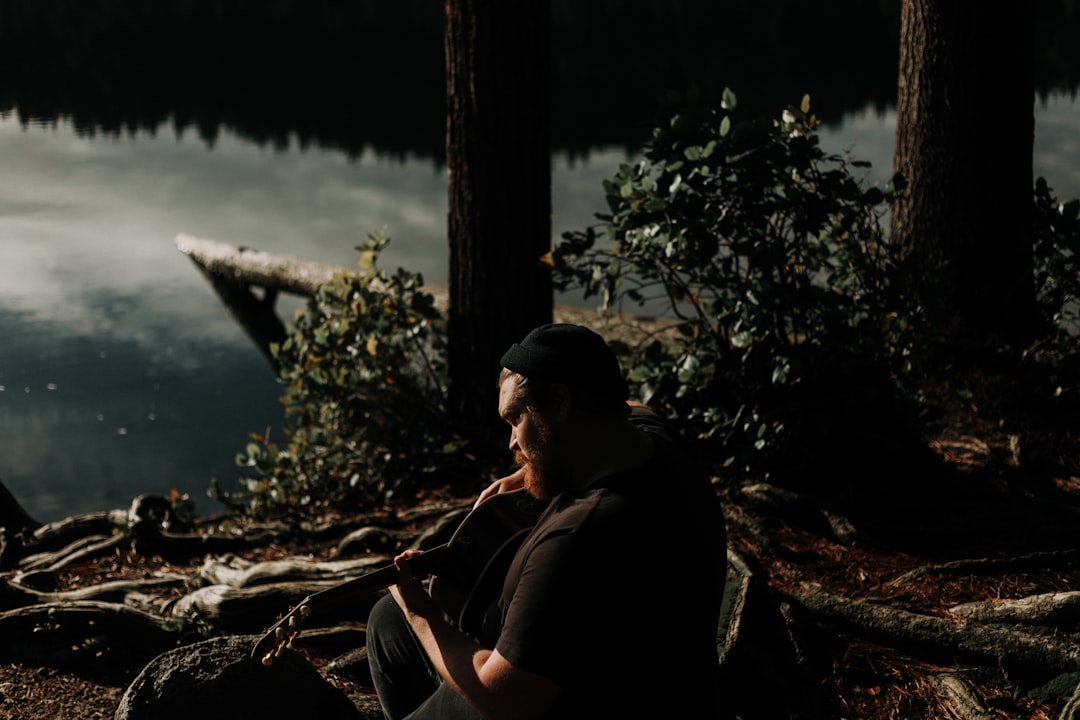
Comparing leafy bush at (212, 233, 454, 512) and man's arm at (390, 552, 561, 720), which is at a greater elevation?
man's arm at (390, 552, 561, 720)

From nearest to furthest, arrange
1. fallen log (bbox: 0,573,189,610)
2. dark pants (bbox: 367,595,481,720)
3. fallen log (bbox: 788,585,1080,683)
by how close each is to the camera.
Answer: dark pants (bbox: 367,595,481,720), fallen log (bbox: 788,585,1080,683), fallen log (bbox: 0,573,189,610)

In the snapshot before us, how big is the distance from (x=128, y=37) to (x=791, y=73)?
26440 millimetres

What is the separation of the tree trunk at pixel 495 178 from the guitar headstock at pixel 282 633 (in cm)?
332

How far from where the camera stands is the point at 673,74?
31.1 m

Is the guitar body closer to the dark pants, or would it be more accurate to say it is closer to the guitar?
the guitar

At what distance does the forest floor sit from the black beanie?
5.66 feet

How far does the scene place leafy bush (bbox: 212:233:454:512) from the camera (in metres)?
6.43

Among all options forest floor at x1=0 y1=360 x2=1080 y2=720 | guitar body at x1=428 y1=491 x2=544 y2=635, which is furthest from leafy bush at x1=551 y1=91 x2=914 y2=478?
guitar body at x1=428 y1=491 x2=544 y2=635

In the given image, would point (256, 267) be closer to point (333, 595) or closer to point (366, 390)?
point (366, 390)

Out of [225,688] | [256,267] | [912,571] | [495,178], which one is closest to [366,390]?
[495,178]

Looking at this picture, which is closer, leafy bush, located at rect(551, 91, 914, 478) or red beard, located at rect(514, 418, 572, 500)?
red beard, located at rect(514, 418, 572, 500)

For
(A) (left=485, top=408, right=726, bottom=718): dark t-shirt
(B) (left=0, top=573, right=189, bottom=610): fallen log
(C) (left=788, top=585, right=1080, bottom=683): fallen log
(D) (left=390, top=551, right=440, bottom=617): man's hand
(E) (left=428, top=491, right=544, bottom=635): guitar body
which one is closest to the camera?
(A) (left=485, top=408, right=726, bottom=718): dark t-shirt

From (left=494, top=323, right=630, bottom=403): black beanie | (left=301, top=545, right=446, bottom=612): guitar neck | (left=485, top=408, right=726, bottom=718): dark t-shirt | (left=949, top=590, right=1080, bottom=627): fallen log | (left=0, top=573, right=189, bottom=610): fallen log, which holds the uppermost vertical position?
(left=494, top=323, right=630, bottom=403): black beanie

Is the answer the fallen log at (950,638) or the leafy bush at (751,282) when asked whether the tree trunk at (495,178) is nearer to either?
the leafy bush at (751,282)
